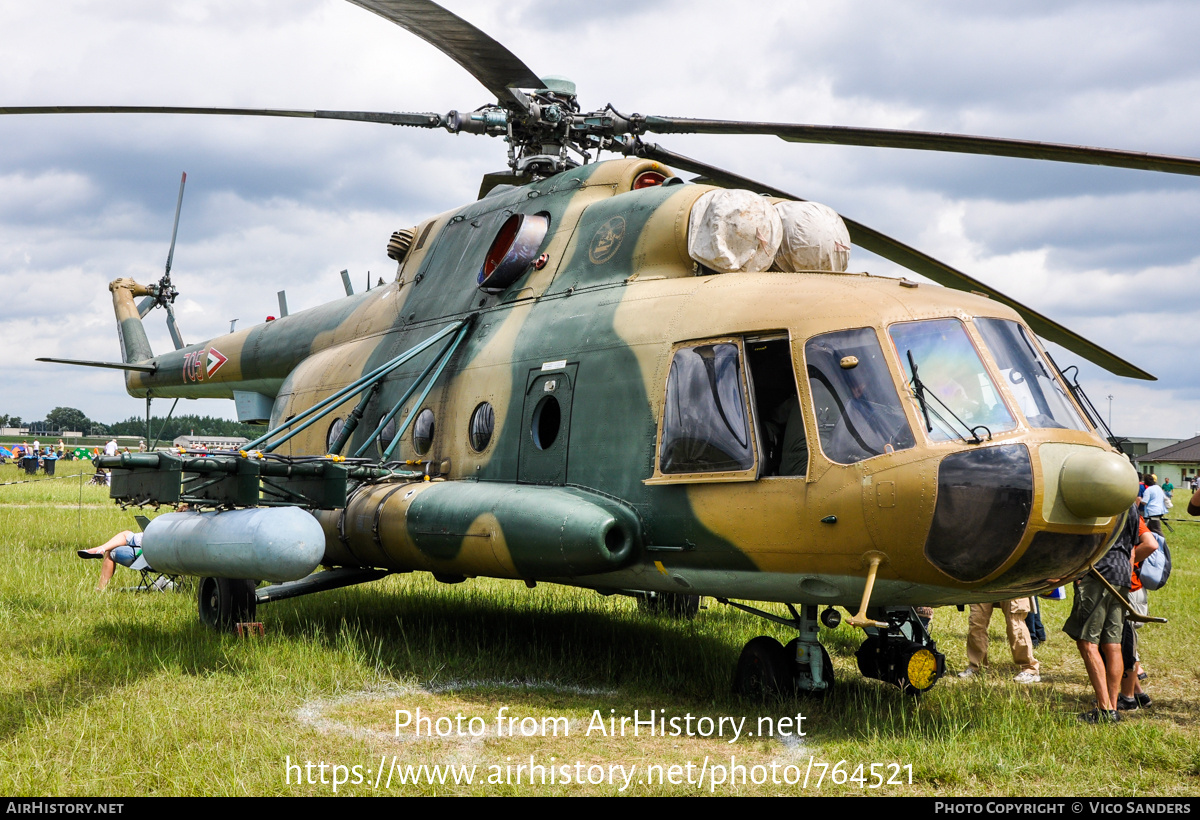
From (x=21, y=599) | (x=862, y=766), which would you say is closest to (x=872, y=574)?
(x=862, y=766)

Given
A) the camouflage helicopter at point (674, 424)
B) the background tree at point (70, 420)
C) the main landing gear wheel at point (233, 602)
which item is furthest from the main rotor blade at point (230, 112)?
the background tree at point (70, 420)

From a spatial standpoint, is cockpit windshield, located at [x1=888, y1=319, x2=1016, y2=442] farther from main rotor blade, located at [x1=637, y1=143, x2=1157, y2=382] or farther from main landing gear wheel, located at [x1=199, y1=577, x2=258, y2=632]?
main landing gear wheel, located at [x1=199, y1=577, x2=258, y2=632]

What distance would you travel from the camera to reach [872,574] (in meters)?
5.63

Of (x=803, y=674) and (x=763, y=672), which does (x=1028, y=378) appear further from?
Result: (x=763, y=672)

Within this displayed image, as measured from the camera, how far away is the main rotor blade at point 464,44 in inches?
268

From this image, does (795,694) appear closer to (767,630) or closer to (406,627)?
(767,630)

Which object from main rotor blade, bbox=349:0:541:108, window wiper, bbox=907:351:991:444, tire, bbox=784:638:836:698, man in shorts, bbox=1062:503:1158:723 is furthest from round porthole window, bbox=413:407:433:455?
man in shorts, bbox=1062:503:1158:723

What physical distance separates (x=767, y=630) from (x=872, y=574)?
4.81m

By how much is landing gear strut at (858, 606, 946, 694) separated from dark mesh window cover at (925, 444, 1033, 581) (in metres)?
1.00

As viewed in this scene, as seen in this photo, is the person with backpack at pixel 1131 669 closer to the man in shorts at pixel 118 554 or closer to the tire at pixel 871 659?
the tire at pixel 871 659

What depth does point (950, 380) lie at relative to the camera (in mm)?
5832

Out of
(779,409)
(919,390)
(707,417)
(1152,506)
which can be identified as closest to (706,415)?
(707,417)

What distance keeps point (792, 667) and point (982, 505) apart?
78.0 inches

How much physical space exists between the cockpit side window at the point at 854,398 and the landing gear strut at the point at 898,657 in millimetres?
1268
